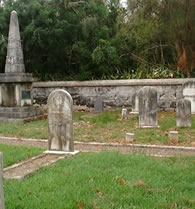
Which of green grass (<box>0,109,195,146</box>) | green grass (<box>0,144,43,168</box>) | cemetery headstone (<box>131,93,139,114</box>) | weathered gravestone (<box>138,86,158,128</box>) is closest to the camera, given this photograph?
green grass (<box>0,144,43,168</box>)

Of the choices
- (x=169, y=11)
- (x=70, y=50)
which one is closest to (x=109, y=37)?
(x=70, y=50)

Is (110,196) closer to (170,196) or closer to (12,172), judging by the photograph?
(170,196)

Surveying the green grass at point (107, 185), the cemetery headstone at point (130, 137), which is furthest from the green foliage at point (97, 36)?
the green grass at point (107, 185)

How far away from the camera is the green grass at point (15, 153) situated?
21.9 feet

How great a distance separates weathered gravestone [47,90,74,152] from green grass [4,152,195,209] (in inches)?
38.4

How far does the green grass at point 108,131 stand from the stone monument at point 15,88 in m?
0.78

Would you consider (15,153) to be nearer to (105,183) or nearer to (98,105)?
(105,183)

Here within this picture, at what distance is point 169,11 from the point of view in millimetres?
16250

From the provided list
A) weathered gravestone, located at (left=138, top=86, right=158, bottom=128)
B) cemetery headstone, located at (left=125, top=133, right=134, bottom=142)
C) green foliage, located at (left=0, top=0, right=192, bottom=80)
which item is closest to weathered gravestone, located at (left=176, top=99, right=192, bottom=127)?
weathered gravestone, located at (left=138, top=86, right=158, bottom=128)

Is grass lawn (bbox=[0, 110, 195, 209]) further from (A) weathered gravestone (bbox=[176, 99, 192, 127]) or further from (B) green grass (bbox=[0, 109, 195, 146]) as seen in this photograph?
(A) weathered gravestone (bbox=[176, 99, 192, 127])

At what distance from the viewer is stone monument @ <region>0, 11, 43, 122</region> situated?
44.2 ft

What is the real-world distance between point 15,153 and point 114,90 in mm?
9963

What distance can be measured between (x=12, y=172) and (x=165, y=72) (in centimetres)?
1193

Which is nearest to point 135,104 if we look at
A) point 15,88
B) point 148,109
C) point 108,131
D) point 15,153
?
point 148,109
